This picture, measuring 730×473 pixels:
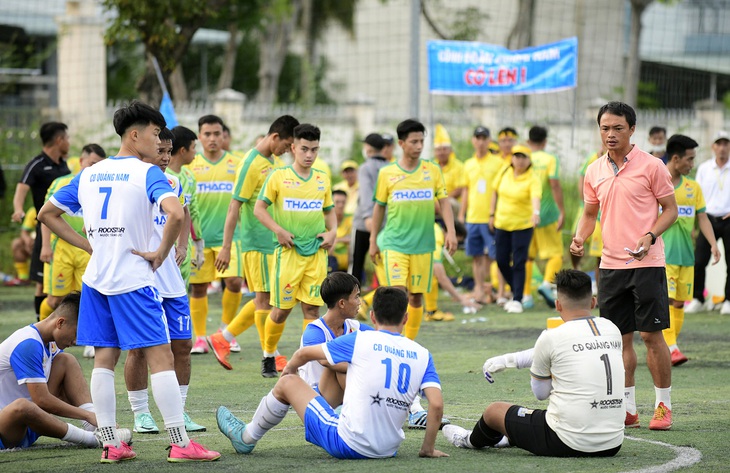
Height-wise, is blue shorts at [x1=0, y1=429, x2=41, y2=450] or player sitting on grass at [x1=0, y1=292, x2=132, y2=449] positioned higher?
player sitting on grass at [x1=0, y1=292, x2=132, y2=449]

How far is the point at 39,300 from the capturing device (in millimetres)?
11953

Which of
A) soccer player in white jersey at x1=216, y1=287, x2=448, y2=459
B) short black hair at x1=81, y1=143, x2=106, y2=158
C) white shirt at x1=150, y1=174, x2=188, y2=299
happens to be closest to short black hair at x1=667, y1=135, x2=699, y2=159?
soccer player in white jersey at x1=216, y1=287, x2=448, y2=459

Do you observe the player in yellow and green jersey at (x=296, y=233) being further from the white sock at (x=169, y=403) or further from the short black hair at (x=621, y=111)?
the white sock at (x=169, y=403)

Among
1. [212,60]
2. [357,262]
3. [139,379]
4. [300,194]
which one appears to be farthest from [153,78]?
[212,60]

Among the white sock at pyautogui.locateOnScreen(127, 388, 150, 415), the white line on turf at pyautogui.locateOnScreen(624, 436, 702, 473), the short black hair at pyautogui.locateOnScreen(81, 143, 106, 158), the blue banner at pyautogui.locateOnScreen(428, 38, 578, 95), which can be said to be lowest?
the white line on turf at pyautogui.locateOnScreen(624, 436, 702, 473)

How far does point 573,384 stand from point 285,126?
4.36 meters

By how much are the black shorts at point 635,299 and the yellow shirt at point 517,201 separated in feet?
22.4

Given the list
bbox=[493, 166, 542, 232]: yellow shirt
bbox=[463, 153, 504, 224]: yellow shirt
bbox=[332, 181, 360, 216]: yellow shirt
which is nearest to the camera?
bbox=[493, 166, 542, 232]: yellow shirt

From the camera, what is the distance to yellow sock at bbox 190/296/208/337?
35.8 feet

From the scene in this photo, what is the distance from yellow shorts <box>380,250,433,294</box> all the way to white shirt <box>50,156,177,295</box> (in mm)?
4641

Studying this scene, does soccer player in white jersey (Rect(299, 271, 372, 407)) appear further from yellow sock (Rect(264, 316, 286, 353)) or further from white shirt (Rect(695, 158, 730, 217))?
white shirt (Rect(695, 158, 730, 217))

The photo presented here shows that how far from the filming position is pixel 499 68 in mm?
16531

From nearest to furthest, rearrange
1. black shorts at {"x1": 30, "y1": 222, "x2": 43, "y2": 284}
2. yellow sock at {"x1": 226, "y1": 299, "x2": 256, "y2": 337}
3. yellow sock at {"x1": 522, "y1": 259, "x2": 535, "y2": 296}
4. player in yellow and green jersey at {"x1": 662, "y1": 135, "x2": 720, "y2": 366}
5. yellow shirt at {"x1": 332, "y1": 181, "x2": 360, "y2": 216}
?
yellow sock at {"x1": 226, "y1": 299, "x2": 256, "y2": 337} < player in yellow and green jersey at {"x1": 662, "y1": 135, "x2": 720, "y2": 366} < black shorts at {"x1": 30, "y1": 222, "x2": 43, "y2": 284} < yellow sock at {"x1": 522, "y1": 259, "x2": 535, "y2": 296} < yellow shirt at {"x1": 332, "y1": 181, "x2": 360, "y2": 216}

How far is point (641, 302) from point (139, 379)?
10.7ft
